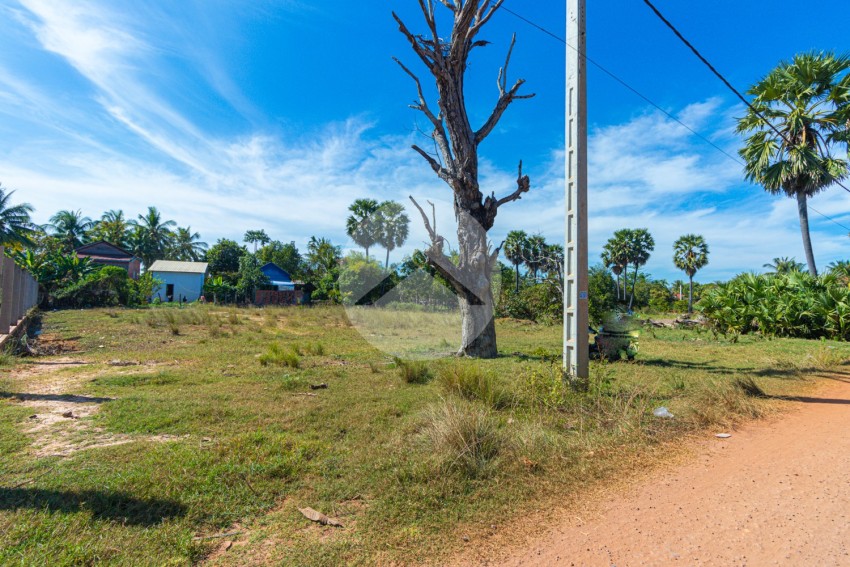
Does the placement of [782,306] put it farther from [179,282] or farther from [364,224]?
[179,282]

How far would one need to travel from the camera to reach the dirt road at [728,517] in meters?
2.40

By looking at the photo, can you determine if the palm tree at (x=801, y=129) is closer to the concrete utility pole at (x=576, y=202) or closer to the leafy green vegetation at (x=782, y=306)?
the leafy green vegetation at (x=782, y=306)

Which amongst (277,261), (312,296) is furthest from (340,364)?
(277,261)

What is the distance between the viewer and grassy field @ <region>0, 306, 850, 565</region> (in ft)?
8.47

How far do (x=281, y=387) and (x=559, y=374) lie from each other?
14.5 feet

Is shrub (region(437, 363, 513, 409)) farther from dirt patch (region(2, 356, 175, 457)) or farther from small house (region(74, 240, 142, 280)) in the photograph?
small house (region(74, 240, 142, 280))

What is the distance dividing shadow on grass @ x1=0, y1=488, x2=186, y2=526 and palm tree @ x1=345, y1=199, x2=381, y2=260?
109 ft

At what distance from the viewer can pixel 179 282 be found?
4009cm

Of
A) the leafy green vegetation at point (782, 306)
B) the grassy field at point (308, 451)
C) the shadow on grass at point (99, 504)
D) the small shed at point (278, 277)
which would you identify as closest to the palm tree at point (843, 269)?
the leafy green vegetation at point (782, 306)

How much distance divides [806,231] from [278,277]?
43435mm

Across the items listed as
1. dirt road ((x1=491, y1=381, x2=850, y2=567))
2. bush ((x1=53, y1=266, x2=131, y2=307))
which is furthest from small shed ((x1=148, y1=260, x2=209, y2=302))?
dirt road ((x1=491, y1=381, x2=850, y2=567))

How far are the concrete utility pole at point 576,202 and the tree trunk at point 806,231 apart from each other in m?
18.3

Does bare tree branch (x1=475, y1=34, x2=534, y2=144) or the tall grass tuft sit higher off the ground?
bare tree branch (x1=475, y1=34, x2=534, y2=144)

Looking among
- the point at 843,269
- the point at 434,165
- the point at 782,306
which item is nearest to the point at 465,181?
the point at 434,165
